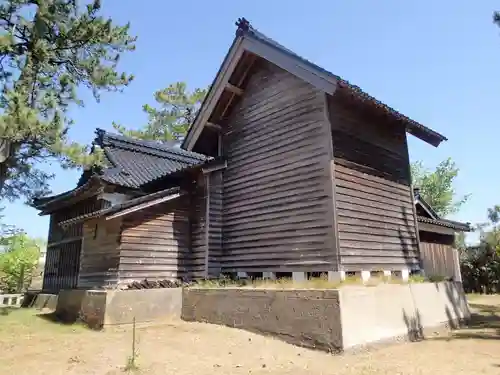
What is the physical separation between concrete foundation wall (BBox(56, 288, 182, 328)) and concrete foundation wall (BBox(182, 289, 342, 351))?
65cm

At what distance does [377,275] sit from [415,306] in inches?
47.1

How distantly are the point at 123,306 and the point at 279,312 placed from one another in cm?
448

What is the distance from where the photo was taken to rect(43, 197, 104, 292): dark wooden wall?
580 inches

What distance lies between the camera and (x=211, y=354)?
7.65m

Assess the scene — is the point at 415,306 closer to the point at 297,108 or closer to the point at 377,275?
the point at 377,275

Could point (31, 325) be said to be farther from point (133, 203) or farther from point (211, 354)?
point (211, 354)

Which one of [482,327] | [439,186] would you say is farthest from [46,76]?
[439,186]

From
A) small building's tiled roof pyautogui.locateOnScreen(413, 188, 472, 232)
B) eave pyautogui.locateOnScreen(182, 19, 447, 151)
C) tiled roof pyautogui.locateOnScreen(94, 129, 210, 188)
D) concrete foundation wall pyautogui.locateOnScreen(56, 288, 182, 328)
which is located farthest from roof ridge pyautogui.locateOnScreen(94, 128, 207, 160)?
small building's tiled roof pyautogui.locateOnScreen(413, 188, 472, 232)

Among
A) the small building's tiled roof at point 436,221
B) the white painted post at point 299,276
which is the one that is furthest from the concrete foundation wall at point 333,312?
the small building's tiled roof at point 436,221

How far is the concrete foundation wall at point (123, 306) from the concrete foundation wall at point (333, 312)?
20.2 inches

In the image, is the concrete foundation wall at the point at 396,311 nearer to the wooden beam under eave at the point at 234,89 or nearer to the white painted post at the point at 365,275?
the white painted post at the point at 365,275

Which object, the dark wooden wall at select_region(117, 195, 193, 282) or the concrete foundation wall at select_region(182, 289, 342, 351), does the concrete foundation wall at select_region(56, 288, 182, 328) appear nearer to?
the concrete foundation wall at select_region(182, 289, 342, 351)

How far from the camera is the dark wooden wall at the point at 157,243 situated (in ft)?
38.1

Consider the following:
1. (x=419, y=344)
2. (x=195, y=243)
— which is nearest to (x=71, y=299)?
(x=195, y=243)
